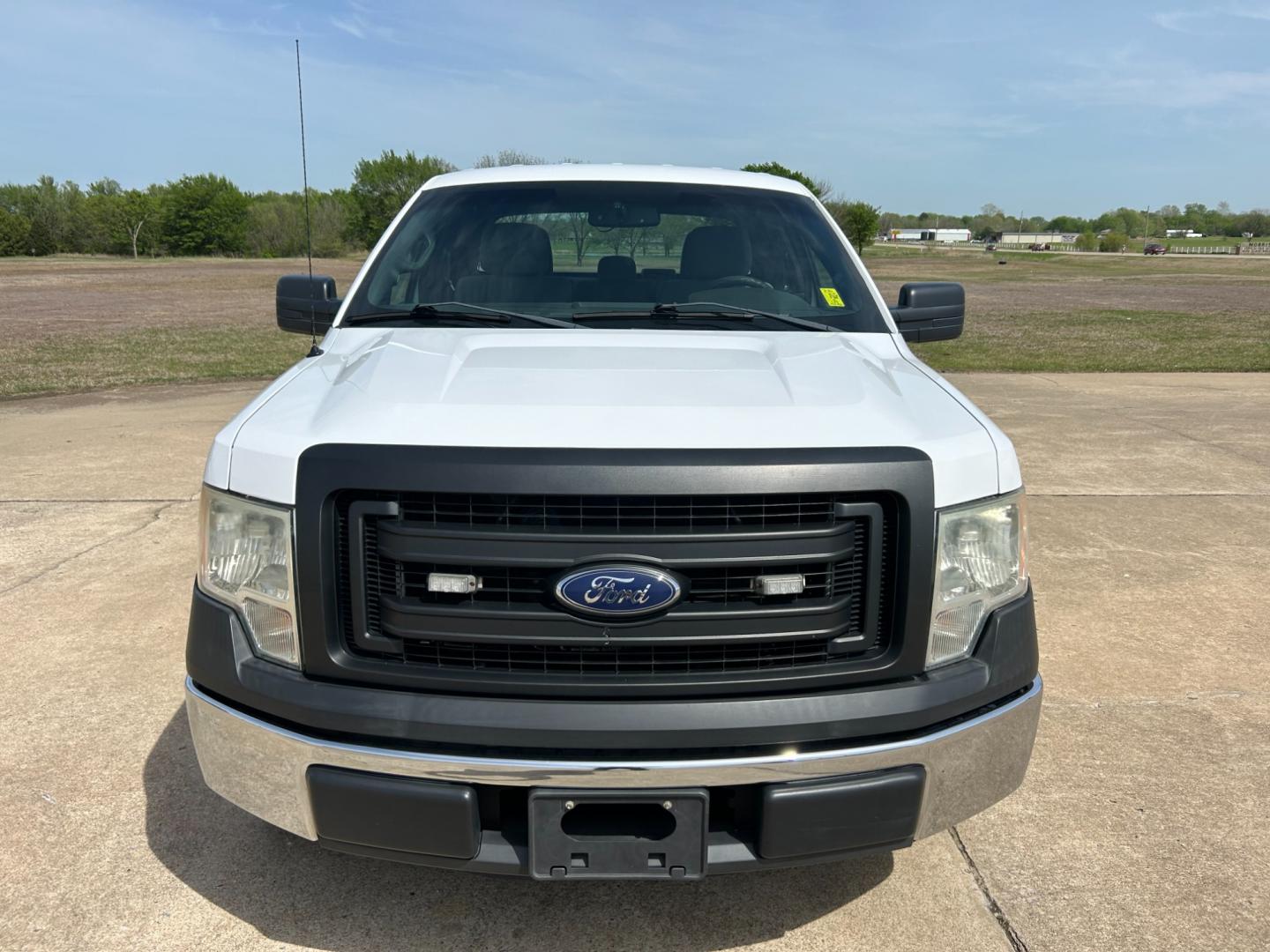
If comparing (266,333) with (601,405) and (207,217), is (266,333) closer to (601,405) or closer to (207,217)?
(601,405)

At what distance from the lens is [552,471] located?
→ 2016 millimetres

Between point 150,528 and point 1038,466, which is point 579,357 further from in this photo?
point 1038,466

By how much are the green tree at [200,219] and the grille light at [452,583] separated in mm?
110083

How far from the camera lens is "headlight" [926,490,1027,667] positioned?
221 cm

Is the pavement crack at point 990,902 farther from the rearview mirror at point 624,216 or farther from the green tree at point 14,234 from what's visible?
the green tree at point 14,234

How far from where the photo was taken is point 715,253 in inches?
143

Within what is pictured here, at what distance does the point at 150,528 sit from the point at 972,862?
4.77 meters

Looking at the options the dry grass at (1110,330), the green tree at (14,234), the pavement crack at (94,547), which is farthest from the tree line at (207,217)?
the pavement crack at (94,547)

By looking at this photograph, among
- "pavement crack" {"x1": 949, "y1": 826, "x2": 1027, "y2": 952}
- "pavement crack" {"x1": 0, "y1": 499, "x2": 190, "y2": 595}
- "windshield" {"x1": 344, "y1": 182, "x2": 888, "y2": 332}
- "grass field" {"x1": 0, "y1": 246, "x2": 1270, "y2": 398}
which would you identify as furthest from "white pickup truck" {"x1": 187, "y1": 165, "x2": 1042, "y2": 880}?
"pavement crack" {"x1": 0, "y1": 499, "x2": 190, "y2": 595}

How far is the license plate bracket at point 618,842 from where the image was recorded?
2041 mm

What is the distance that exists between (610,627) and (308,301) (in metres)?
2.21

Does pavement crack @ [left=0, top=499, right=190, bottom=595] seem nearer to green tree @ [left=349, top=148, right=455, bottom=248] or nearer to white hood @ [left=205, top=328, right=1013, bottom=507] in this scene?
white hood @ [left=205, top=328, right=1013, bottom=507]

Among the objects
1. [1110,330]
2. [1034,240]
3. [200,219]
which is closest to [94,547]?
[1110,330]

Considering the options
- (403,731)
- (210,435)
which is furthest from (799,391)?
(210,435)
